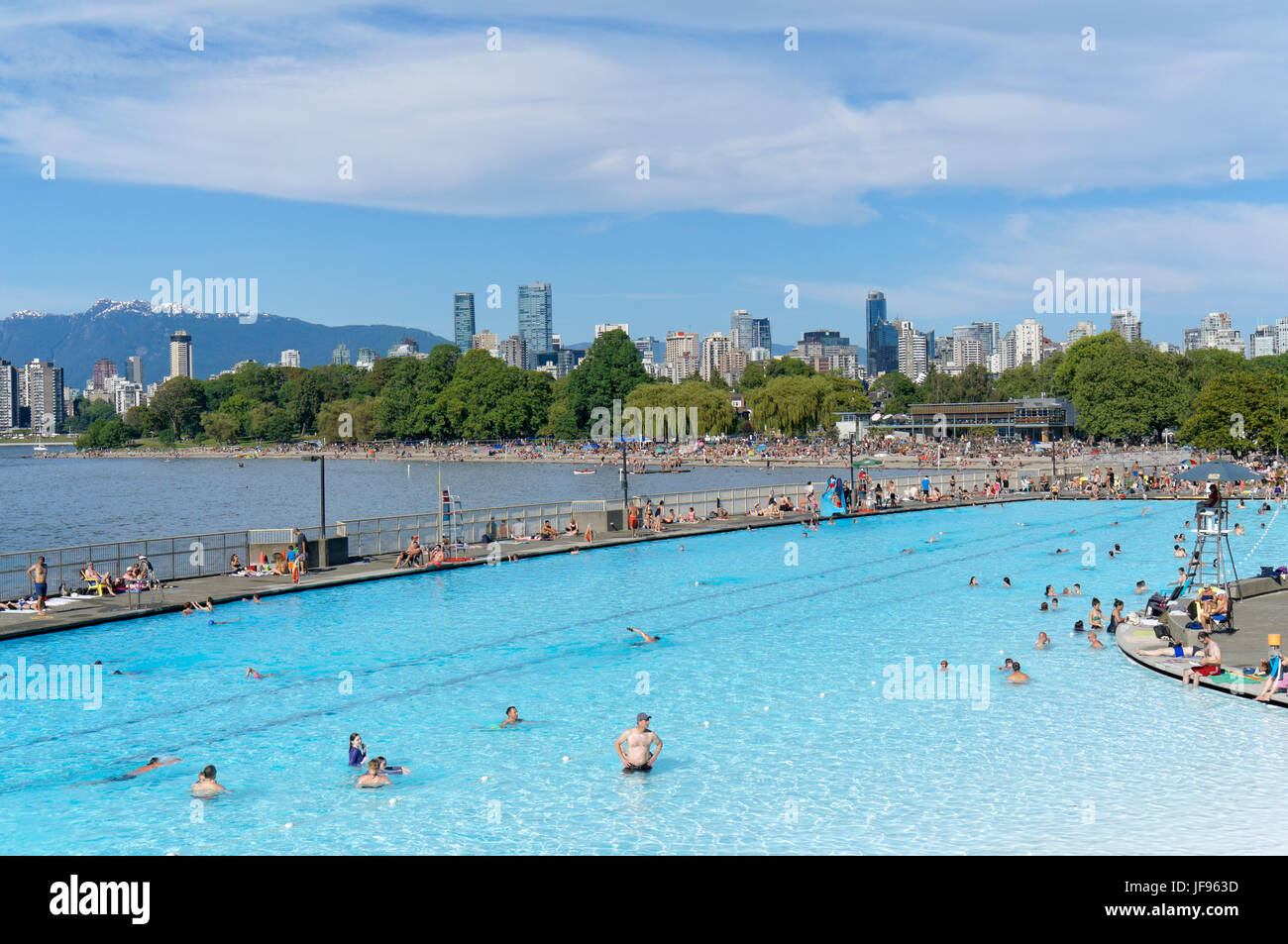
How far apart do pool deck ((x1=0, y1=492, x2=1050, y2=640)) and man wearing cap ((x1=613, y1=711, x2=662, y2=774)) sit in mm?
15695

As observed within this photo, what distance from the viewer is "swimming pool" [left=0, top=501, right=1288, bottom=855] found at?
1415 centimetres

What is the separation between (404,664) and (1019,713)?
42.1ft

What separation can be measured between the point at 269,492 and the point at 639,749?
111 meters

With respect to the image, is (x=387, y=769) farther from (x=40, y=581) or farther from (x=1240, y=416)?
(x=1240, y=416)

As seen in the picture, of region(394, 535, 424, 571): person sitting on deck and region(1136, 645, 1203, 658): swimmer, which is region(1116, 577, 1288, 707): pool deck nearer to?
region(1136, 645, 1203, 658): swimmer

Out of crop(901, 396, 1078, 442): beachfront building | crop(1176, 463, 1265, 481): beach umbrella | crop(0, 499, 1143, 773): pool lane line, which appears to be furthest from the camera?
crop(901, 396, 1078, 442): beachfront building

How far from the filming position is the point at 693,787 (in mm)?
15781

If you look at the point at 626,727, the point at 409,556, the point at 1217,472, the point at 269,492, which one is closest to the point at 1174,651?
the point at 1217,472

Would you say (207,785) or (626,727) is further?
(626,727)

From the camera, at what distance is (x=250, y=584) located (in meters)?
31.5

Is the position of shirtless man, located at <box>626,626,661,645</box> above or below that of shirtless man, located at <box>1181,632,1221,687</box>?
below

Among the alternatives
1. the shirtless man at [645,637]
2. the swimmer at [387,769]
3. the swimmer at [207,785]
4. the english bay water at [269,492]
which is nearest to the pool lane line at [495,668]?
the shirtless man at [645,637]

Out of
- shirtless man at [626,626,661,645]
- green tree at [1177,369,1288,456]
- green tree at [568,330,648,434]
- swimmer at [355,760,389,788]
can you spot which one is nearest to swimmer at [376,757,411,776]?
swimmer at [355,760,389,788]
